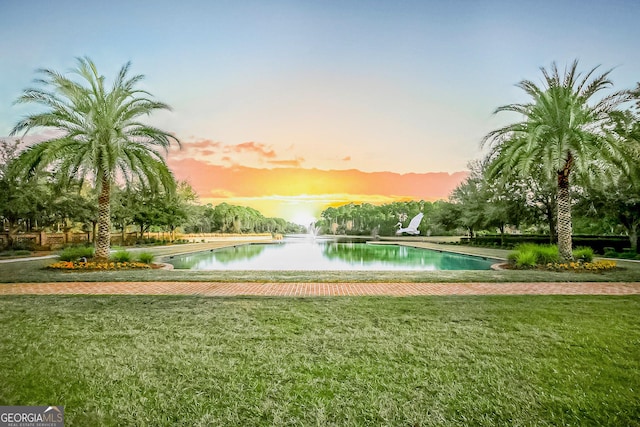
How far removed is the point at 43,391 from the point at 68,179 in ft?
39.3

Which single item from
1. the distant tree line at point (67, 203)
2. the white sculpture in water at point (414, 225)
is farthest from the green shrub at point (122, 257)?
the white sculpture in water at point (414, 225)

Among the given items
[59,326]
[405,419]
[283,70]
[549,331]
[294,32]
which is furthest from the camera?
[283,70]

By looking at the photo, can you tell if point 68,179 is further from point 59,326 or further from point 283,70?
point 283,70

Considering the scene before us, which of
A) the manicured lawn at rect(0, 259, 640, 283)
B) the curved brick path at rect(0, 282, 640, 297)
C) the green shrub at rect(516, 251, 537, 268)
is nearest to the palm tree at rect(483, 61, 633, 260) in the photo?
the green shrub at rect(516, 251, 537, 268)

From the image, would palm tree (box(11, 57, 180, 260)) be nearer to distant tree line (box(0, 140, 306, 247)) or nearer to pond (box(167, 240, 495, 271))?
distant tree line (box(0, 140, 306, 247))

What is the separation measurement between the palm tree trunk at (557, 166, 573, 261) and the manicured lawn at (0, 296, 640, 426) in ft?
25.0

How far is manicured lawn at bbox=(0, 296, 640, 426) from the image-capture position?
299 centimetres

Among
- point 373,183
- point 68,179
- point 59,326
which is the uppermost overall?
point 373,183

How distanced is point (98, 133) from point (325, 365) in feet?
42.7

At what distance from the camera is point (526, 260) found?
1284cm

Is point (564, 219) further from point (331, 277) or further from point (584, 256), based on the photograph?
point (331, 277)

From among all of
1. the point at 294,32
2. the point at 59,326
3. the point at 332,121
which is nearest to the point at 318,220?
the point at 332,121

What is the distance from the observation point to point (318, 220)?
10862 centimetres

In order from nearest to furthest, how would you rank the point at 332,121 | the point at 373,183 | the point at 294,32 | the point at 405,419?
the point at 405,419 → the point at 294,32 → the point at 332,121 → the point at 373,183
